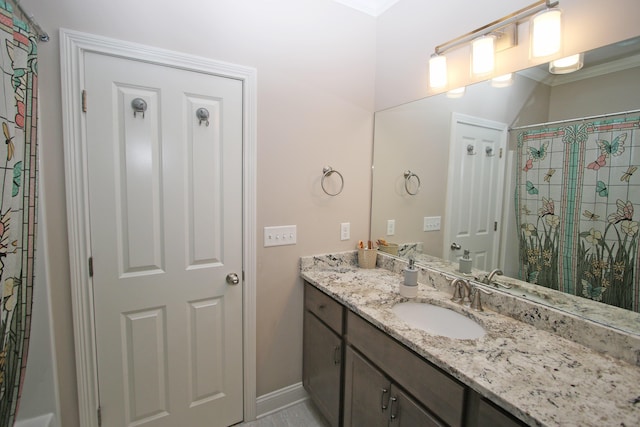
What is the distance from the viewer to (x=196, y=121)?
158cm

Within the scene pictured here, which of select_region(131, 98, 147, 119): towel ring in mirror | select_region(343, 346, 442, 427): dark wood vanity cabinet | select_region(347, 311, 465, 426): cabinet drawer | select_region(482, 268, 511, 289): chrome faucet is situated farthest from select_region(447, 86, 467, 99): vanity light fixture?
select_region(131, 98, 147, 119): towel ring in mirror

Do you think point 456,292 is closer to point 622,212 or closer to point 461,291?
point 461,291

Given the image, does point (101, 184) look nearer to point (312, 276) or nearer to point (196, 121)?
point (196, 121)

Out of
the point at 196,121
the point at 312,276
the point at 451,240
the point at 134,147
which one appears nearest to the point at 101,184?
the point at 134,147

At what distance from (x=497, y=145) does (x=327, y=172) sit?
979mm

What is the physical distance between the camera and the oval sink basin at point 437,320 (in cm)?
133

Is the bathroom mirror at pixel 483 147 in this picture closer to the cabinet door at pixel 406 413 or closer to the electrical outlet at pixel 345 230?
the electrical outlet at pixel 345 230

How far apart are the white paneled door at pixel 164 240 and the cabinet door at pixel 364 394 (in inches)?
27.8

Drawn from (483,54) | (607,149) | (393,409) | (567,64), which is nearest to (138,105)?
(483,54)

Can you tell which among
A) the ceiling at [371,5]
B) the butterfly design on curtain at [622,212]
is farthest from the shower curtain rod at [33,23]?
the butterfly design on curtain at [622,212]

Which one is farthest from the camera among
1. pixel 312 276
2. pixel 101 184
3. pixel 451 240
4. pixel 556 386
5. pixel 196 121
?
pixel 312 276

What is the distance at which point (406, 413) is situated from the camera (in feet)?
3.77

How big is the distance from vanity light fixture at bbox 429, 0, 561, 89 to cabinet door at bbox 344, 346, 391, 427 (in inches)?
60.3

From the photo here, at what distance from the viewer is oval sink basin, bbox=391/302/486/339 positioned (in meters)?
1.33
